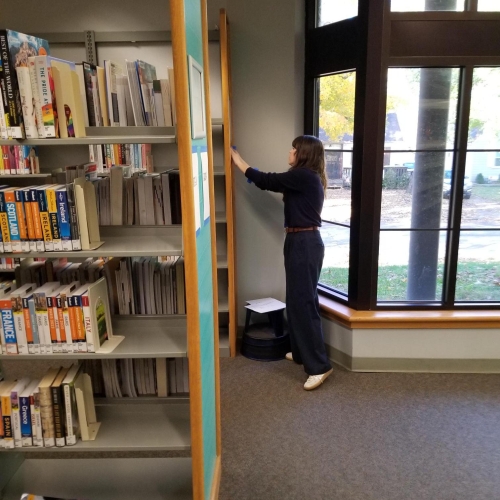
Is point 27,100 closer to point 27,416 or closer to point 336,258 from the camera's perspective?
point 27,416

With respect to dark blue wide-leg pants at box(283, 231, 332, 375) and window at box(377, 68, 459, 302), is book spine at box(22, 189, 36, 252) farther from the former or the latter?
window at box(377, 68, 459, 302)

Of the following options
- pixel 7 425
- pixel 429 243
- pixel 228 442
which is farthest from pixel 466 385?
pixel 7 425

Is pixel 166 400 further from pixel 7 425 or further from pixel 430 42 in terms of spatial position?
pixel 430 42

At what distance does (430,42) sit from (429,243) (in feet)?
4.26

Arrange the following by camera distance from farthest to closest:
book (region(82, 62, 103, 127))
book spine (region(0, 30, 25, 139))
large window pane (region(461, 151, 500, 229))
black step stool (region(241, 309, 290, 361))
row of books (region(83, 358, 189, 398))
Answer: black step stool (region(241, 309, 290, 361)) → large window pane (region(461, 151, 500, 229)) → row of books (region(83, 358, 189, 398)) → book (region(82, 62, 103, 127)) → book spine (region(0, 30, 25, 139))

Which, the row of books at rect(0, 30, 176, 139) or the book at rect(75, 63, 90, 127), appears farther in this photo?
the book at rect(75, 63, 90, 127)

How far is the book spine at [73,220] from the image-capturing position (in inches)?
64.2

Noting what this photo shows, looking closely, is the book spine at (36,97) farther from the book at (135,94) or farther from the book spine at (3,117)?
the book at (135,94)

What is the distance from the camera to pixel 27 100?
1538 millimetres

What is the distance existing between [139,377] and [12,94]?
1.23m

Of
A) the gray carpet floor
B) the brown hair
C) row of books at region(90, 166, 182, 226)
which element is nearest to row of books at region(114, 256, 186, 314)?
row of books at region(90, 166, 182, 226)

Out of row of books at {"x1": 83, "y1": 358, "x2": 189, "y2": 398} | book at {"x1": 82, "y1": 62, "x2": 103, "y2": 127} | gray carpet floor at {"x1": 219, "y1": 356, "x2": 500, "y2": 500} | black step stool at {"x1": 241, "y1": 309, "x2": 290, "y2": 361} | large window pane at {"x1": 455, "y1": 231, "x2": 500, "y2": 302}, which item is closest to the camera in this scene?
book at {"x1": 82, "y1": 62, "x2": 103, "y2": 127}

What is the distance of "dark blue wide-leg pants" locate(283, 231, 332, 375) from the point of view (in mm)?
2977

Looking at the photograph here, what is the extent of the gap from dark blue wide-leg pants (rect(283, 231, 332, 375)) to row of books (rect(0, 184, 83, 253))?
1.63 metres
